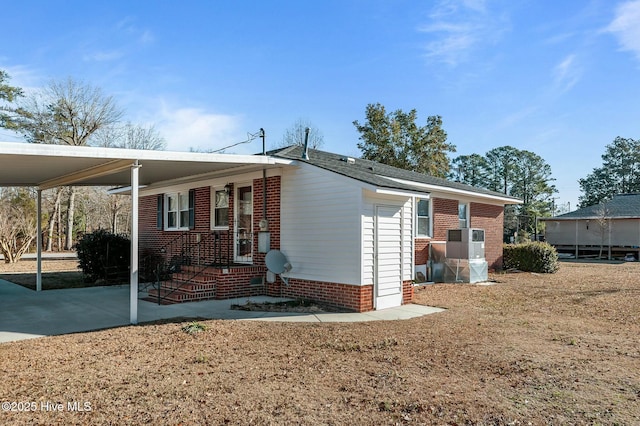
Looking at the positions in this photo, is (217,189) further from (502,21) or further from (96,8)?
(502,21)

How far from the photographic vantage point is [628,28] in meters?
10.4

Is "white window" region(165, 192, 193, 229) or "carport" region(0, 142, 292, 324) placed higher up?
"carport" region(0, 142, 292, 324)

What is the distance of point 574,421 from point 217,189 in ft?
33.9

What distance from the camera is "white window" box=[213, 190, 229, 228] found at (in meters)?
12.0

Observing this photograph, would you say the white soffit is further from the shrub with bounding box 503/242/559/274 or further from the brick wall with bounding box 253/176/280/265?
the brick wall with bounding box 253/176/280/265

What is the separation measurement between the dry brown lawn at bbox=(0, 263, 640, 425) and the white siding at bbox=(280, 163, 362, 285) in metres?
1.87

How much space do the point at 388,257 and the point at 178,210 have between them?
305 inches

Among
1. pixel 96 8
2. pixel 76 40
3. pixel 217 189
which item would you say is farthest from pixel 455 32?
pixel 76 40

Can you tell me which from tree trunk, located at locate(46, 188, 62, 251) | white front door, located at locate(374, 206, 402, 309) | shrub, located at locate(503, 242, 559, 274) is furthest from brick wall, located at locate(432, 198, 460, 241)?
tree trunk, located at locate(46, 188, 62, 251)

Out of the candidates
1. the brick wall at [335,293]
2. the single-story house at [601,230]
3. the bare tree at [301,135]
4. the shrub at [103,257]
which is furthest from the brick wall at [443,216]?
the bare tree at [301,135]

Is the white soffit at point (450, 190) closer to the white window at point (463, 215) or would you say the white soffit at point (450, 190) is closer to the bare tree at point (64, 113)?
the white window at point (463, 215)

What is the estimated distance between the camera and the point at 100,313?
840cm

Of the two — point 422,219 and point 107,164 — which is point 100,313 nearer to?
point 107,164

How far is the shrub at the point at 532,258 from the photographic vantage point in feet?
56.9
